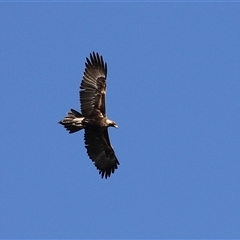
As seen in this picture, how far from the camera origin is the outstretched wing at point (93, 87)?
3288 centimetres

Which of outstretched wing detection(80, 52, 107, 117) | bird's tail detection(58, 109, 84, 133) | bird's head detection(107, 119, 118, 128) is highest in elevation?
outstretched wing detection(80, 52, 107, 117)

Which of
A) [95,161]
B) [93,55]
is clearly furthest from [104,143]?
[93,55]

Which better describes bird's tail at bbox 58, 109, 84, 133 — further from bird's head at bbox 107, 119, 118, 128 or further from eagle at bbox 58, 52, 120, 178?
bird's head at bbox 107, 119, 118, 128

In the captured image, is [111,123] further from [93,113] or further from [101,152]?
[101,152]

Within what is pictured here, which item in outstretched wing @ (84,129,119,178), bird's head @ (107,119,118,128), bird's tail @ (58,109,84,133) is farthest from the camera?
outstretched wing @ (84,129,119,178)

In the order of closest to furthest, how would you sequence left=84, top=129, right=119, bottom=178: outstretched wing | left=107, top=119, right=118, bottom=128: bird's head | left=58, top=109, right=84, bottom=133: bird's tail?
left=58, top=109, right=84, bottom=133: bird's tail < left=107, top=119, right=118, bottom=128: bird's head < left=84, top=129, right=119, bottom=178: outstretched wing

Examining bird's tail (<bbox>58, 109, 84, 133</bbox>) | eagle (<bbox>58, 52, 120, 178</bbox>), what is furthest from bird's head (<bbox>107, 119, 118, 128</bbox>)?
bird's tail (<bbox>58, 109, 84, 133</bbox>)

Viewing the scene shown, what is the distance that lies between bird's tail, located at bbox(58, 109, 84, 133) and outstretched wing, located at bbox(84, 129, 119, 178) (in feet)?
3.50

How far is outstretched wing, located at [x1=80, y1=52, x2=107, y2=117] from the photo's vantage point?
1294 inches

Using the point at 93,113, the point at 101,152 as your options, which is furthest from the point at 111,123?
the point at 101,152

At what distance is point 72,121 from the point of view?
106 feet

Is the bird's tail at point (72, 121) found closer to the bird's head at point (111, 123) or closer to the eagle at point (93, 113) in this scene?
the eagle at point (93, 113)

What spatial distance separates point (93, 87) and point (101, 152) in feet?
9.33

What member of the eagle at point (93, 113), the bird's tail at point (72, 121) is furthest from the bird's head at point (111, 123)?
the bird's tail at point (72, 121)
